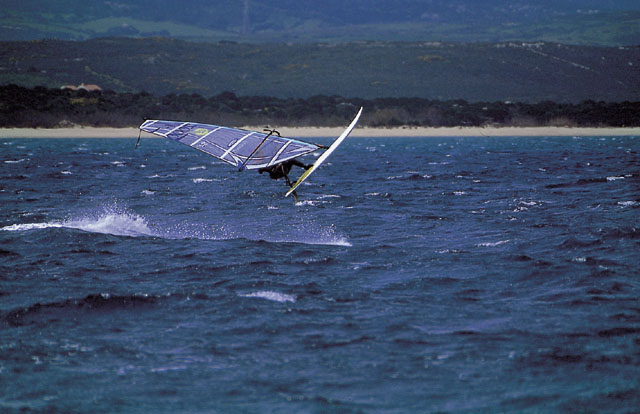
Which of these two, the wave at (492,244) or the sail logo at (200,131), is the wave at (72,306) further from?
the wave at (492,244)

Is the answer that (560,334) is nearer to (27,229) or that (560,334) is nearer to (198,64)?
(27,229)

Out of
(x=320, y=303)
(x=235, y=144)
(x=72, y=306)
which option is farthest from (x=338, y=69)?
(x=72, y=306)

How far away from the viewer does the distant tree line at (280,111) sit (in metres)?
81.8

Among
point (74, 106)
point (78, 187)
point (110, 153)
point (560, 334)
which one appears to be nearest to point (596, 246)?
point (560, 334)

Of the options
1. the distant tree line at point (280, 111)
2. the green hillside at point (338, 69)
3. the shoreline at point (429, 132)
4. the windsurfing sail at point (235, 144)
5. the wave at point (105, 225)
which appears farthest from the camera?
the green hillside at point (338, 69)

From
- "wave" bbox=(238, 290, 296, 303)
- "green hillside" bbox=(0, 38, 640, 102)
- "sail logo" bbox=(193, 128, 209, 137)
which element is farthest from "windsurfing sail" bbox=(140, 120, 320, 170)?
"green hillside" bbox=(0, 38, 640, 102)

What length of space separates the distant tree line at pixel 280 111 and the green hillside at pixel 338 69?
3113 cm

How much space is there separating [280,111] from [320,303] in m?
77.0

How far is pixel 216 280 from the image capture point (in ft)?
60.2

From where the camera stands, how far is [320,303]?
53.8ft

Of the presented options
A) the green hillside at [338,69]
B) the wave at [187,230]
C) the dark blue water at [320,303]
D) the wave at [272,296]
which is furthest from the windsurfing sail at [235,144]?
the green hillside at [338,69]

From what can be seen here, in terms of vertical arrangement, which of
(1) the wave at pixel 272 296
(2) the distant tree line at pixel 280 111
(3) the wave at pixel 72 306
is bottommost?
(2) the distant tree line at pixel 280 111

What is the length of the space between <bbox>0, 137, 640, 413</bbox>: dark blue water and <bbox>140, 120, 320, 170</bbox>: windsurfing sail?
2.28 m

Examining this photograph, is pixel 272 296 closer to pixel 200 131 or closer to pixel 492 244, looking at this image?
pixel 492 244
